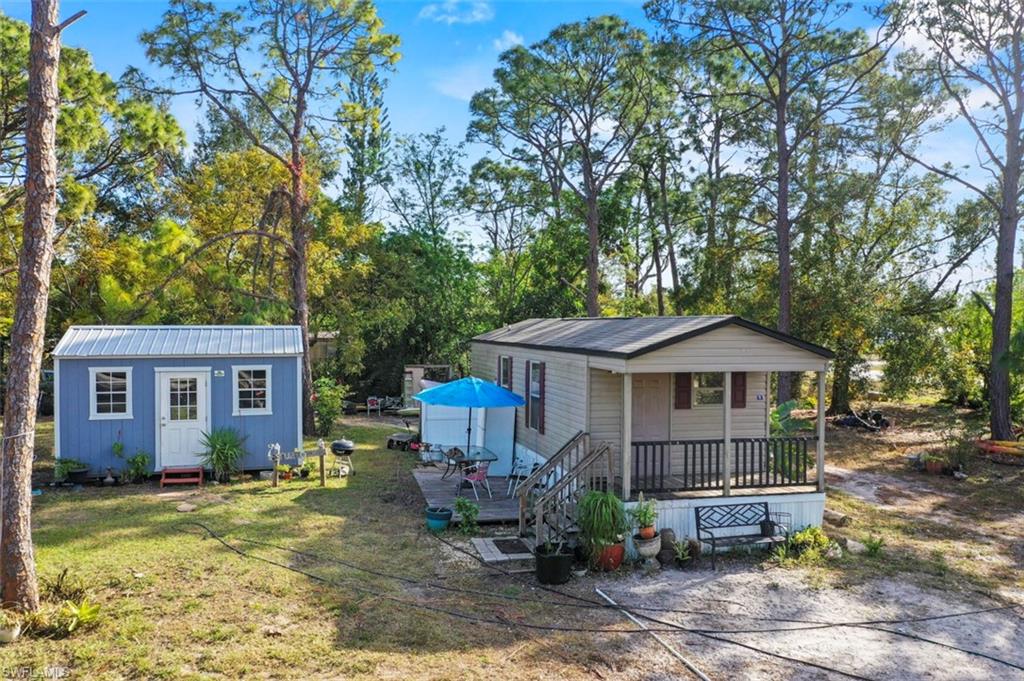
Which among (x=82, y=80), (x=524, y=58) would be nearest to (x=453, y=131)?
(x=524, y=58)

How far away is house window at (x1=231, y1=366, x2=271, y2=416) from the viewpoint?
13336 mm

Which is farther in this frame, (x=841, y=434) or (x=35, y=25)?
(x=841, y=434)

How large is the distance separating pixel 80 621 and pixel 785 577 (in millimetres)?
7603

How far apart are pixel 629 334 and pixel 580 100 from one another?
15412 millimetres

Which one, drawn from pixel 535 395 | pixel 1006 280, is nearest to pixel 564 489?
pixel 535 395

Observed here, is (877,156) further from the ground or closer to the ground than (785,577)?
further from the ground

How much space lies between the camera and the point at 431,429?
47.9 feet

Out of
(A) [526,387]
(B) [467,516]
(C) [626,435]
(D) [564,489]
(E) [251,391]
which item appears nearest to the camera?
(C) [626,435]

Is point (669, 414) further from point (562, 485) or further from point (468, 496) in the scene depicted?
point (468, 496)

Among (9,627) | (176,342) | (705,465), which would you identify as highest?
(176,342)

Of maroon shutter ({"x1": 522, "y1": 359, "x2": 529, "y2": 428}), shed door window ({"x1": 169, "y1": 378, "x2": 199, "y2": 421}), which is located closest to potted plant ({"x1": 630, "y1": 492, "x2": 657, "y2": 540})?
maroon shutter ({"x1": 522, "y1": 359, "x2": 529, "y2": 428})

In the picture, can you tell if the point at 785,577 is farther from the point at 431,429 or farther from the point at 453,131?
the point at 453,131

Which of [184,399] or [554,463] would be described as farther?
[184,399]

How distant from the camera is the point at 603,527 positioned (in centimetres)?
847
